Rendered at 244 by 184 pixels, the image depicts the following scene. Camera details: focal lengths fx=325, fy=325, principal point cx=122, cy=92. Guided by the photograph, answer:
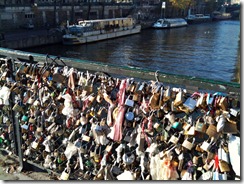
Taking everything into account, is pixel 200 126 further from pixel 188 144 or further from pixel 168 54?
pixel 168 54

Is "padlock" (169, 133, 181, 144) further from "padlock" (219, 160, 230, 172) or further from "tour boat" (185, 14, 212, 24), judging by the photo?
"tour boat" (185, 14, 212, 24)

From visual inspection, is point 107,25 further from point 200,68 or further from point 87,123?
point 87,123

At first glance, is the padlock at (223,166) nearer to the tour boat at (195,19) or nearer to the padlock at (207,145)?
the padlock at (207,145)

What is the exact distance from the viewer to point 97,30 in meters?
45.2

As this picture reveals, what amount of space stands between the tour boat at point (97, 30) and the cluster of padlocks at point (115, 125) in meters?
37.8

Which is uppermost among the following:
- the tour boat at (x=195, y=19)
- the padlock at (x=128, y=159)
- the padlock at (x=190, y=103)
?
the tour boat at (x=195, y=19)

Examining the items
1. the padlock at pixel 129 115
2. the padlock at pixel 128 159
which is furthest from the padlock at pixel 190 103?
the padlock at pixel 128 159

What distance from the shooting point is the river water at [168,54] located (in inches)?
1139

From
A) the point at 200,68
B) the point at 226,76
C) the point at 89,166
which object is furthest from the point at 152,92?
the point at 200,68

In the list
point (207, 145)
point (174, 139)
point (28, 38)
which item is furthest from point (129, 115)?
point (28, 38)

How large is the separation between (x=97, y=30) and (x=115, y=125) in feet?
143

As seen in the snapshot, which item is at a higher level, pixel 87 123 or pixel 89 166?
pixel 87 123

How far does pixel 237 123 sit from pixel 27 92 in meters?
2.06

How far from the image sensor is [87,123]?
9.16 ft
